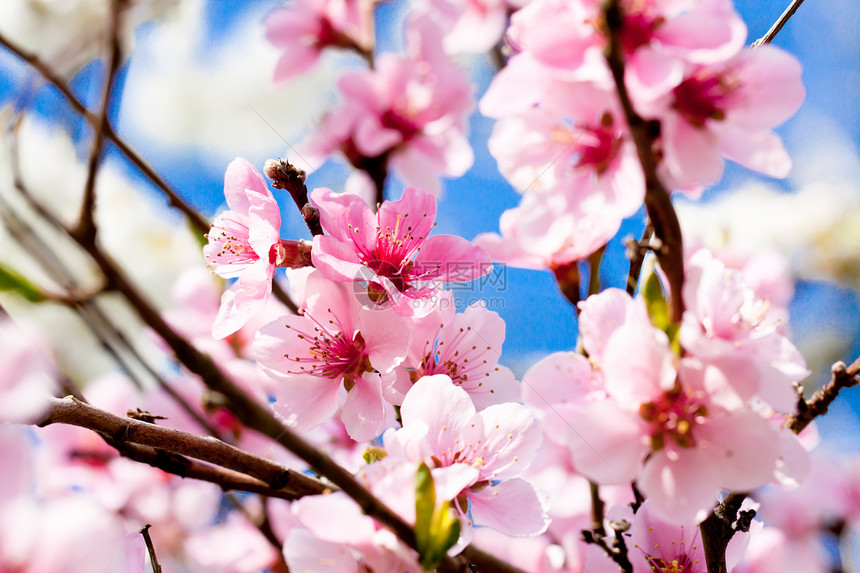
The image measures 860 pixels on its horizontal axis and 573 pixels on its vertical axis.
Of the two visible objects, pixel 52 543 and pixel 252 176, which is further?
pixel 252 176

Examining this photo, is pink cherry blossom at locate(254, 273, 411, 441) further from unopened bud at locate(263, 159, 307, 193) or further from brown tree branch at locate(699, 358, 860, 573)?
brown tree branch at locate(699, 358, 860, 573)

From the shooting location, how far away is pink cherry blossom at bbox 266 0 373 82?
1418mm

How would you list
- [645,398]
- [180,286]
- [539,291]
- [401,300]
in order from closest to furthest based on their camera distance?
[645,398]
[401,300]
[539,291]
[180,286]

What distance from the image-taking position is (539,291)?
698mm

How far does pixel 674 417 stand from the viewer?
44 centimetres

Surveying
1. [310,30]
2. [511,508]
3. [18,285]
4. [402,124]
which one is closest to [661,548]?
[511,508]

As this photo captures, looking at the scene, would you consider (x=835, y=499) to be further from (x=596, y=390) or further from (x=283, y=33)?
(x=283, y=33)

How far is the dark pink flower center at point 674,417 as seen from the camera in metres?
0.43

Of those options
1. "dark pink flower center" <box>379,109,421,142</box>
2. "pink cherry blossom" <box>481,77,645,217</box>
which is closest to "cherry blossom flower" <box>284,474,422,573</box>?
"pink cherry blossom" <box>481,77,645,217</box>

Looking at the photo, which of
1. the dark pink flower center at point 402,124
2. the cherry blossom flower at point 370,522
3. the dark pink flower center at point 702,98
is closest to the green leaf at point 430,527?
the cherry blossom flower at point 370,522

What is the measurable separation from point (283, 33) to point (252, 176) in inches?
38.2

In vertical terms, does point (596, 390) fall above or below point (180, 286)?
above

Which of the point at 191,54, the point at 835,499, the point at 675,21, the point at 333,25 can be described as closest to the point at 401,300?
the point at 675,21

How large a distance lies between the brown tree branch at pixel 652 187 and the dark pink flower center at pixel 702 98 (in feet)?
0.20
